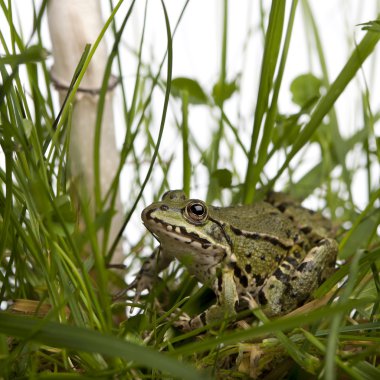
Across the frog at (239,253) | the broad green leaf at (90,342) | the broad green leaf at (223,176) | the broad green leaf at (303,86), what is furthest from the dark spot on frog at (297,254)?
the broad green leaf at (90,342)

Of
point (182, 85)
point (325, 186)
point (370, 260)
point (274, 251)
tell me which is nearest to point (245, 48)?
point (182, 85)

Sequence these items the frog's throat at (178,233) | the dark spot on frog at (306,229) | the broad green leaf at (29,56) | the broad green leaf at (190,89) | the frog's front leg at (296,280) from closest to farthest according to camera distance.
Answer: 1. the broad green leaf at (29,56)
2. the frog's throat at (178,233)
3. the frog's front leg at (296,280)
4. the dark spot on frog at (306,229)
5. the broad green leaf at (190,89)

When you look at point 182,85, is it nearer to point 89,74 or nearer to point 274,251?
point 89,74

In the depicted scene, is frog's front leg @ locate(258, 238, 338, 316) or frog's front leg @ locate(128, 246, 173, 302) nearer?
frog's front leg @ locate(258, 238, 338, 316)

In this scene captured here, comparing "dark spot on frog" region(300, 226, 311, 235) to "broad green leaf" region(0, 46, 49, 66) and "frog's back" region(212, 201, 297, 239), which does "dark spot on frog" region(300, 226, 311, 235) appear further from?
"broad green leaf" region(0, 46, 49, 66)

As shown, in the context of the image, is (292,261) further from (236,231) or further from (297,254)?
(236,231)

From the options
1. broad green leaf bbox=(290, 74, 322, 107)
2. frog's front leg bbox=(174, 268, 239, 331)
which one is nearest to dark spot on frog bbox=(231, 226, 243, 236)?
frog's front leg bbox=(174, 268, 239, 331)

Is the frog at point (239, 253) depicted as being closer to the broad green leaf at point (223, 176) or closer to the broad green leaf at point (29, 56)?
the broad green leaf at point (223, 176)
